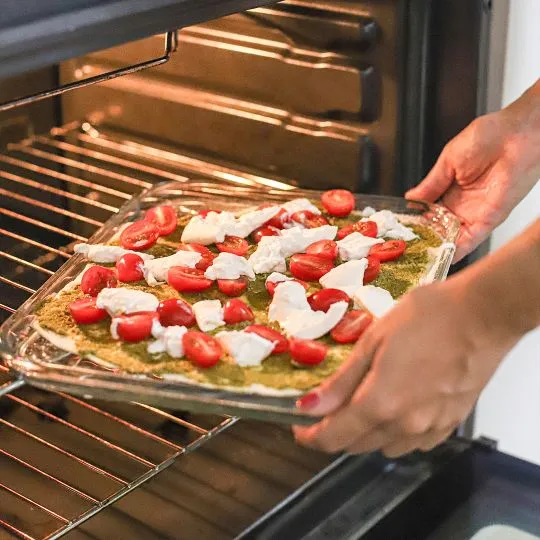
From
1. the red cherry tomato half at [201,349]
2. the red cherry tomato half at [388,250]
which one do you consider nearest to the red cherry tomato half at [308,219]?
the red cherry tomato half at [388,250]

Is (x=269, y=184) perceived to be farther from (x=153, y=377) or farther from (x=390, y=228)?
(x=153, y=377)

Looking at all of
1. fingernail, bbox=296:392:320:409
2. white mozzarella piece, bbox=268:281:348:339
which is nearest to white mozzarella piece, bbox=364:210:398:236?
white mozzarella piece, bbox=268:281:348:339

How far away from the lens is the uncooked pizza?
3.68ft

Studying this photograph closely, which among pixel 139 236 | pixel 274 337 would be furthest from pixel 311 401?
pixel 139 236

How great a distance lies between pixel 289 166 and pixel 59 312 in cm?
52

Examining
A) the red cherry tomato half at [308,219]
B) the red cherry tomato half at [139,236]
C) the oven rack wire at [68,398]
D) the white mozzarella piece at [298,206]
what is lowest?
the oven rack wire at [68,398]

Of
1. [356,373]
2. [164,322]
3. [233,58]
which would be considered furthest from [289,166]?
[356,373]

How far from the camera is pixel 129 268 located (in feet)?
4.26

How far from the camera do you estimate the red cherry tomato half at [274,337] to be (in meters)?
1.13

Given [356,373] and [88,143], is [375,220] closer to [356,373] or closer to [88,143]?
[356,373]

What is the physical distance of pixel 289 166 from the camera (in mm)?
1621

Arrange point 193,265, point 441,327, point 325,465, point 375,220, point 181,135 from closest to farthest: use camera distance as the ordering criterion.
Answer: point 441,327
point 193,265
point 375,220
point 325,465
point 181,135

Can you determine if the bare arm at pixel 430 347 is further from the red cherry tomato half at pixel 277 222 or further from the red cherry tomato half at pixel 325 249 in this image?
the red cherry tomato half at pixel 277 222

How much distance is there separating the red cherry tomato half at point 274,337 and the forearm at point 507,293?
21cm
